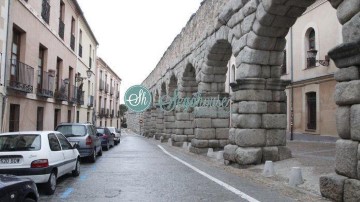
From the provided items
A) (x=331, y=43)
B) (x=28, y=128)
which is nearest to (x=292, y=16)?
(x=331, y=43)

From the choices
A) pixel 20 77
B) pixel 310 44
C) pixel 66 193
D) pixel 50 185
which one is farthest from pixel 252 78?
pixel 310 44

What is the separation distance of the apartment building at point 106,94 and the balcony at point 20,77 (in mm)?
24528

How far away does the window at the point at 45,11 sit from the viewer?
658 inches

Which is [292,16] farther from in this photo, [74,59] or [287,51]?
[74,59]

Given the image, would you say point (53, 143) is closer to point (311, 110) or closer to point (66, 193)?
point (66, 193)

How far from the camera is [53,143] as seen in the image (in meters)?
8.01

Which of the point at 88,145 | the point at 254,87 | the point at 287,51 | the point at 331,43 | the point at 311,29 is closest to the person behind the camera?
the point at 254,87

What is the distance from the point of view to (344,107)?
6301 mm

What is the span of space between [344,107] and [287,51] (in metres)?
17.2

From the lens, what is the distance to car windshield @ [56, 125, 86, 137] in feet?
42.3

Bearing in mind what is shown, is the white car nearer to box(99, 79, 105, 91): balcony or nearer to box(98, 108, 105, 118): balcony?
box(98, 108, 105, 118): balcony

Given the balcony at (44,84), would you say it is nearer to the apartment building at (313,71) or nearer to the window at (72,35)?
the window at (72,35)

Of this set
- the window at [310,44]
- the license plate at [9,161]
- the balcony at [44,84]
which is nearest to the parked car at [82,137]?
the balcony at [44,84]

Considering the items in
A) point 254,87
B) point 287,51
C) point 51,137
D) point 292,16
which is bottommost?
point 51,137
